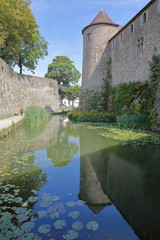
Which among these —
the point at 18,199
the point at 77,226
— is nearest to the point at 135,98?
the point at 18,199

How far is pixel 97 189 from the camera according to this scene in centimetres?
348

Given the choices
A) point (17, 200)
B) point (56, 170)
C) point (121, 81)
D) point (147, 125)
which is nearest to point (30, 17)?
point (121, 81)

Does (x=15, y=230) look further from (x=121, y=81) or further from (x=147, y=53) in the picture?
(x=121, y=81)

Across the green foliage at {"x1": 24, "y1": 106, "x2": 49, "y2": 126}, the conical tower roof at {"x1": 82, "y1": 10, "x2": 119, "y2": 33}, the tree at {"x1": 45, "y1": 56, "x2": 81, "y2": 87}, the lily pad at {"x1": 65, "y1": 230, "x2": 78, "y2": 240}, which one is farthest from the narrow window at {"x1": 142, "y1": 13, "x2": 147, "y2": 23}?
the tree at {"x1": 45, "y1": 56, "x2": 81, "y2": 87}

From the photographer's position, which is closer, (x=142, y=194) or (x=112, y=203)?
(x=112, y=203)

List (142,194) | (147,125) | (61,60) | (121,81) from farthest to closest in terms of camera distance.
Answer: (61,60)
(121,81)
(147,125)
(142,194)

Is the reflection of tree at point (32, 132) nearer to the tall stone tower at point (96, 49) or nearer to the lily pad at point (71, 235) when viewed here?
the lily pad at point (71, 235)

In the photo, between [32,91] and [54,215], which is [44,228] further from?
[32,91]

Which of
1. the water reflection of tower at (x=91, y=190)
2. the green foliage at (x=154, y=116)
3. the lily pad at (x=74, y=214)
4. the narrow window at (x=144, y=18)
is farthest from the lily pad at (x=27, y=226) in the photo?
the narrow window at (x=144, y=18)

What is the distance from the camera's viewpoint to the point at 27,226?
2260 millimetres

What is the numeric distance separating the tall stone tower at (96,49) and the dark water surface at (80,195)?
1547cm

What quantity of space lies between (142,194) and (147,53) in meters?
12.2

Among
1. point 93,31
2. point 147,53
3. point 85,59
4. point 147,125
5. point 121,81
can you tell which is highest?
point 93,31

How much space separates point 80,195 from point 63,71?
37.3m
